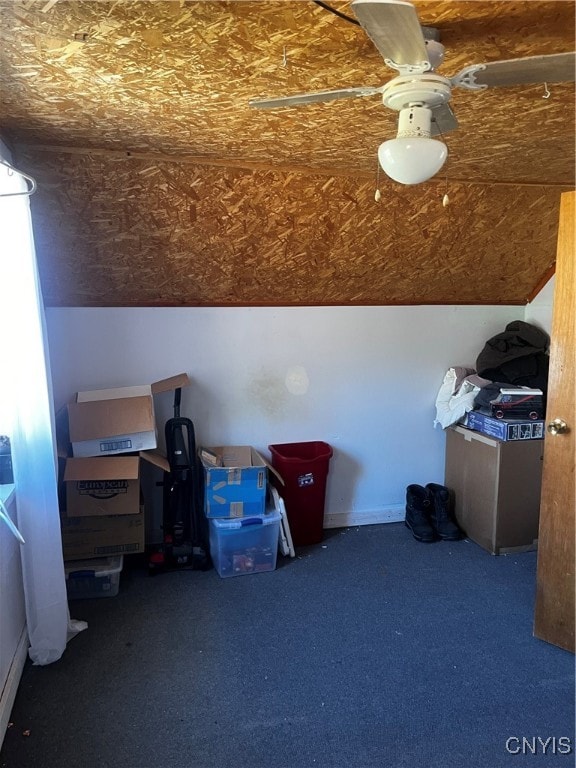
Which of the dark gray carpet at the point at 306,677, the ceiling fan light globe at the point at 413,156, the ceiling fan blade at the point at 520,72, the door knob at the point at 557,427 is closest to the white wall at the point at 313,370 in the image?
the dark gray carpet at the point at 306,677

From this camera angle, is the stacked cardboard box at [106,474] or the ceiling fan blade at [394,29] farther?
the stacked cardboard box at [106,474]

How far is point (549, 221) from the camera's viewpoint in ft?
10.7

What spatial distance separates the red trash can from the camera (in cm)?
334

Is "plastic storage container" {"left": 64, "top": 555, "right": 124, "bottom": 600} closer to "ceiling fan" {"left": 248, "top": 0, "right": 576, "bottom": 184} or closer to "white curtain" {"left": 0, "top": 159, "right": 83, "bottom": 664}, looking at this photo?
"white curtain" {"left": 0, "top": 159, "right": 83, "bottom": 664}

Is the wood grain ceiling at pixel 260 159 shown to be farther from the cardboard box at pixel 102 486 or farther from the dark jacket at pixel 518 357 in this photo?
the cardboard box at pixel 102 486

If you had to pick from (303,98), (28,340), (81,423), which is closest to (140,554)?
(81,423)

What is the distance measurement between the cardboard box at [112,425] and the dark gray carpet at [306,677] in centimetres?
74

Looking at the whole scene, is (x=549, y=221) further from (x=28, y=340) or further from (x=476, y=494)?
(x=28, y=340)

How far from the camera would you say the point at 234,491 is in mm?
3041

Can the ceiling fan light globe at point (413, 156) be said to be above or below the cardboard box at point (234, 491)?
above

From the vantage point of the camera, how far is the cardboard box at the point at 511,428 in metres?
3.25

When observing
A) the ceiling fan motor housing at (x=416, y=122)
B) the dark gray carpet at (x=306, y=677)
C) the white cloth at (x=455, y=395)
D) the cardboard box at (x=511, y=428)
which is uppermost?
the ceiling fan motor housing at (x=416, y=122)

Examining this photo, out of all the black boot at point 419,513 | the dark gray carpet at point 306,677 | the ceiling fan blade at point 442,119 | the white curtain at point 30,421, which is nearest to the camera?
the ceiling fan blade at point 442,119

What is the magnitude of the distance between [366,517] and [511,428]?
44.7 inches
